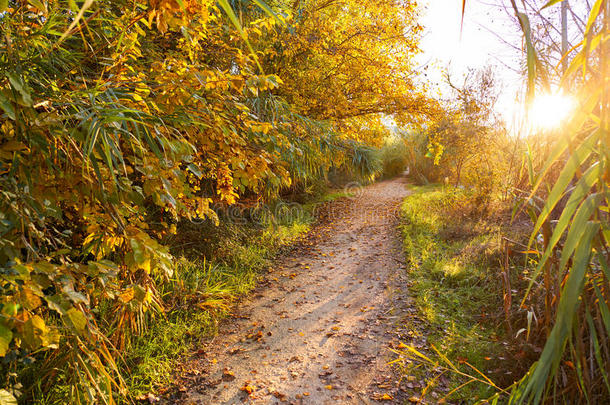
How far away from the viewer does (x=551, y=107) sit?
802 mm

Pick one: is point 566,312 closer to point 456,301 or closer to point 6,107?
point 6,107

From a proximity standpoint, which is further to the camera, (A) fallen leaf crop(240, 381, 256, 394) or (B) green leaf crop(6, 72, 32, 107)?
Answer: (A) fallen leaf crop(240, 381, 256, 394)

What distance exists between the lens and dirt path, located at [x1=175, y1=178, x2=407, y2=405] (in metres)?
2.60

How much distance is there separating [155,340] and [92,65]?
98.9 inches

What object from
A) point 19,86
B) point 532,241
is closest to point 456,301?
point 532,241

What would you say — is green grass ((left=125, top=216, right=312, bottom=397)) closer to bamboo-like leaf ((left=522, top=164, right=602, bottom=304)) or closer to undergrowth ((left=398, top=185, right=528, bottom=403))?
undergrowth ((left=398, top=185, right=528, bottom=403))

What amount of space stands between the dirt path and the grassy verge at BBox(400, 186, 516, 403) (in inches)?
12.0

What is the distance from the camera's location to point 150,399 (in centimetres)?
245

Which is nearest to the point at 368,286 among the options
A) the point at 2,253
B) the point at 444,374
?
the point at 444,374

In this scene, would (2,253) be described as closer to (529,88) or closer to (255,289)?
(529,88)

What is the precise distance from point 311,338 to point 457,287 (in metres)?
2.01

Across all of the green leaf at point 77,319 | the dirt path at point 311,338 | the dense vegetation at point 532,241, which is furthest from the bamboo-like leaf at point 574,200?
the dirt path at point 311,338

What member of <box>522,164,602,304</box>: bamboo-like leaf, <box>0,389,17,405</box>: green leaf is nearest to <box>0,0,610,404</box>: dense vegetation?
<box>522,164,602,304</box>: bamboo-like leaf

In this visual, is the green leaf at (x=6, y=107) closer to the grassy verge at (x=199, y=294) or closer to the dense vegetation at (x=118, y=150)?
the dense vegetation at (x=118, y=150)
